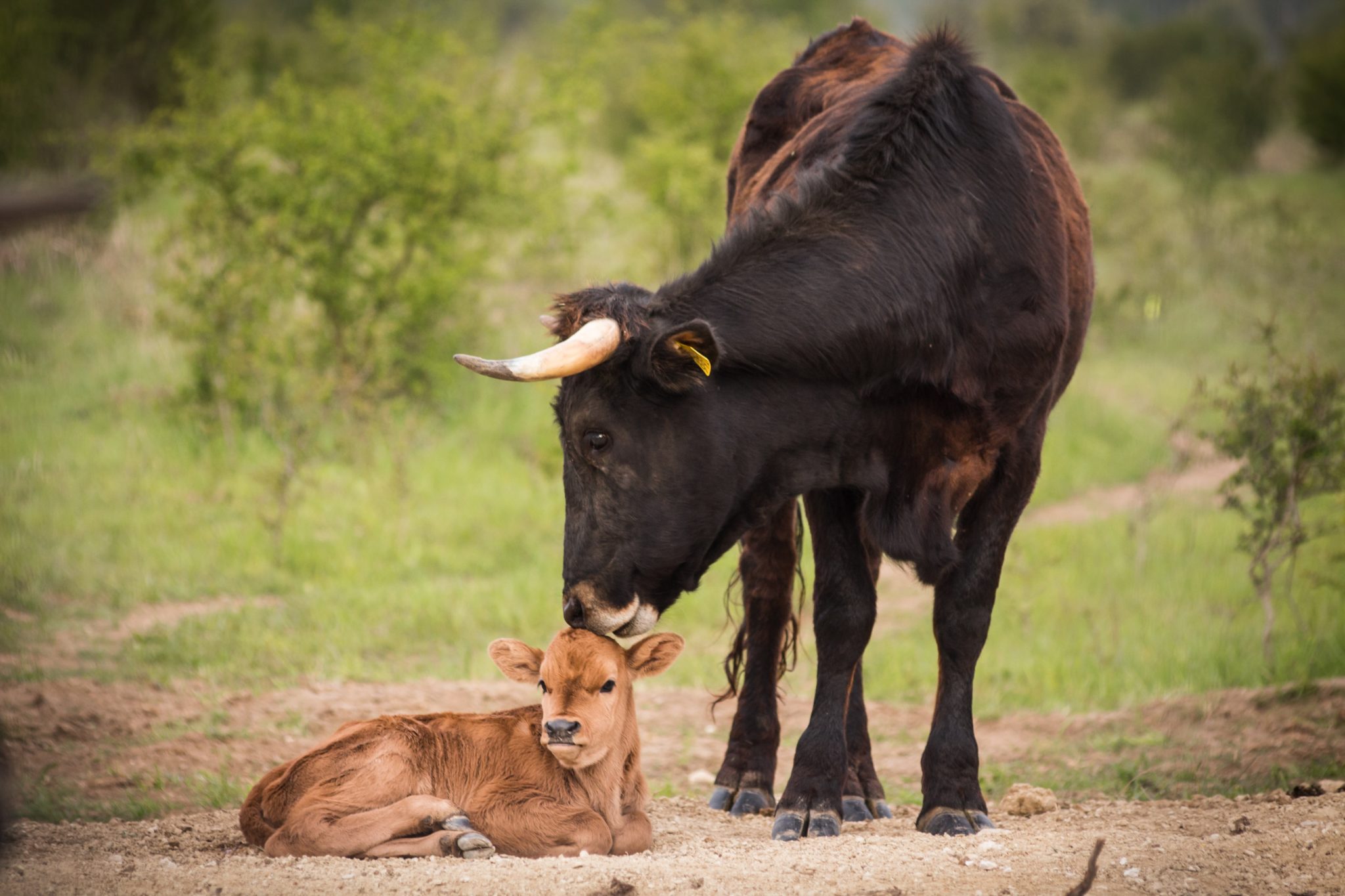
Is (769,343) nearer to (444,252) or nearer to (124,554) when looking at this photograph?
(124,554)

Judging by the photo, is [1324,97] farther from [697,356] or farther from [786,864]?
[786,864]

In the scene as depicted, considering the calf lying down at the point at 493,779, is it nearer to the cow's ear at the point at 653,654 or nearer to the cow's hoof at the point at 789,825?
the cow's ear at the point at 653,654

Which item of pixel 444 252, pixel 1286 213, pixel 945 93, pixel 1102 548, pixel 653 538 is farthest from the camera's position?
pixel 1286 213

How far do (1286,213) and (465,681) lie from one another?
16.0 meters

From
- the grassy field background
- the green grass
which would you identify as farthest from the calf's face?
the green grass

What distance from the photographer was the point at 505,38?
61500 mm

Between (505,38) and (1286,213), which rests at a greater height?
(505,38)

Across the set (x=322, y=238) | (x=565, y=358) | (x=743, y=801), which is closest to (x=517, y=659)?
(x=565, y=358)

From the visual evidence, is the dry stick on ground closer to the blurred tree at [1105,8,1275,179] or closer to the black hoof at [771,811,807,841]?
the black hoof at [771,811,807,841]

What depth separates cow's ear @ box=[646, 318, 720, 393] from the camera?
5285 millimetres

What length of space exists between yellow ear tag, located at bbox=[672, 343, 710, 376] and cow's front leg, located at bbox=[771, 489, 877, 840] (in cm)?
110

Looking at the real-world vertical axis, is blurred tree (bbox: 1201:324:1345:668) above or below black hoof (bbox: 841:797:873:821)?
above

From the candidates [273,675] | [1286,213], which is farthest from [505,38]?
[273,675]

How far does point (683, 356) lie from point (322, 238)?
32.9 feet
